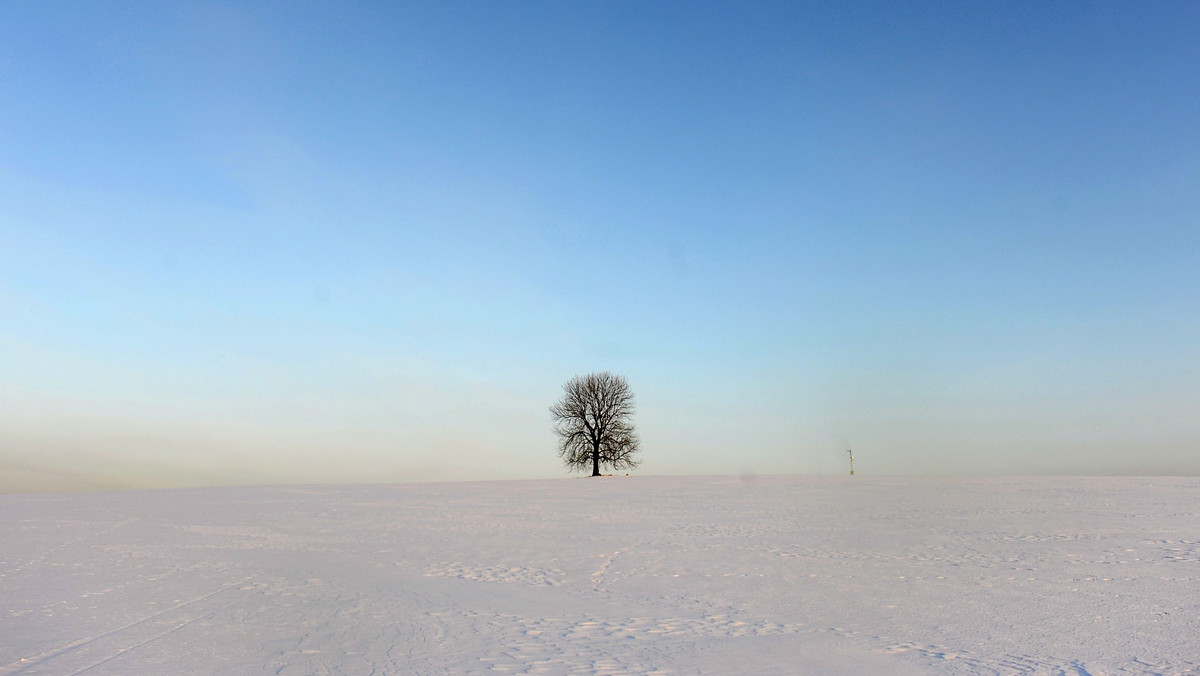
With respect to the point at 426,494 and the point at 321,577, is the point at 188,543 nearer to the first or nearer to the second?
the point at 321,577

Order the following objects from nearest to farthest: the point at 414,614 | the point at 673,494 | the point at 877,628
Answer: the point at 877,628
the point at 414,614
the point at 673,494

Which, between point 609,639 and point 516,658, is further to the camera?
point 609,639

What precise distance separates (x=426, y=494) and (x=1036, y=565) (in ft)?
78.6

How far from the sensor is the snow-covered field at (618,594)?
6.65 metres

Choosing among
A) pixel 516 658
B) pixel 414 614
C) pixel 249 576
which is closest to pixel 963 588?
pixel 516 658

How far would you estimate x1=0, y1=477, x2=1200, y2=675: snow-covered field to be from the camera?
21.8 feet

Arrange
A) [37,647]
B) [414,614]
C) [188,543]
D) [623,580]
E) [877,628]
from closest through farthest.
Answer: [37,647], [877,628], [414,614], [623,580], [188,543]

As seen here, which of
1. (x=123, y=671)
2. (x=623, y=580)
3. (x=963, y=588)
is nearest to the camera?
(x=123, y=671)

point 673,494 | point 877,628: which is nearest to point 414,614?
point 877,628

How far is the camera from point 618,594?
9.59 m

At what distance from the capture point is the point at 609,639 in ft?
23.9

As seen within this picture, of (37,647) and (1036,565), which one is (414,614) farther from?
(1036,565)

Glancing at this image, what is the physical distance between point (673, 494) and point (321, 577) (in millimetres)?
18866

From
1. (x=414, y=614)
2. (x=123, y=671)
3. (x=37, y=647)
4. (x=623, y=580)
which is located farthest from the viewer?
(x=623, y=580)
